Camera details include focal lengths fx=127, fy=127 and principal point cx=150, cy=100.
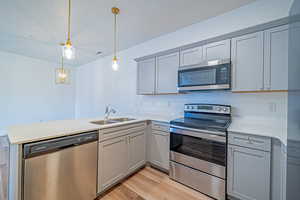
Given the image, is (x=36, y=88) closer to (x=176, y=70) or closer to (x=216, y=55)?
(x=176, y=70)

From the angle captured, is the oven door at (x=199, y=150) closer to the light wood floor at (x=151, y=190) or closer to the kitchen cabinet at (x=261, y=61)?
the light wood floor at (x=151, y=190)

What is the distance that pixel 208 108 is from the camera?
2.27m

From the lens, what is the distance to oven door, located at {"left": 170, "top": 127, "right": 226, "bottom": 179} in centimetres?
173

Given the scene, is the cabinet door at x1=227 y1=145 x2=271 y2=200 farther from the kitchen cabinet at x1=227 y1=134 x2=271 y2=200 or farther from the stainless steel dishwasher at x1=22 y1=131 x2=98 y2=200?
the stainless steel dishwasher at x1=22 y1=131 x2=98 y2=200

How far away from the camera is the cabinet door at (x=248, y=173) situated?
1474mm

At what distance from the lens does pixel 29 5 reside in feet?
6.75

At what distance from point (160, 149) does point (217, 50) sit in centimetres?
199

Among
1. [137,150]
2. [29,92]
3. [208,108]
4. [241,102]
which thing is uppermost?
[29,92]

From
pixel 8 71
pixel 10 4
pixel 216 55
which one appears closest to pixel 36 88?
pixel 8 71

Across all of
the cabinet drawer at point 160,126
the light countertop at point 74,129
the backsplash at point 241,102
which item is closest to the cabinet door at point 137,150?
the cabinet drawer at point 160,126

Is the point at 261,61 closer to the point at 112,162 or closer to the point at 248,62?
the point at 248,62

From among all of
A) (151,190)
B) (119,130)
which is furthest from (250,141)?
(119,130)

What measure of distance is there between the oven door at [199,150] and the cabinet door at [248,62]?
816 mm

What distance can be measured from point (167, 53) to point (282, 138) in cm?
214
